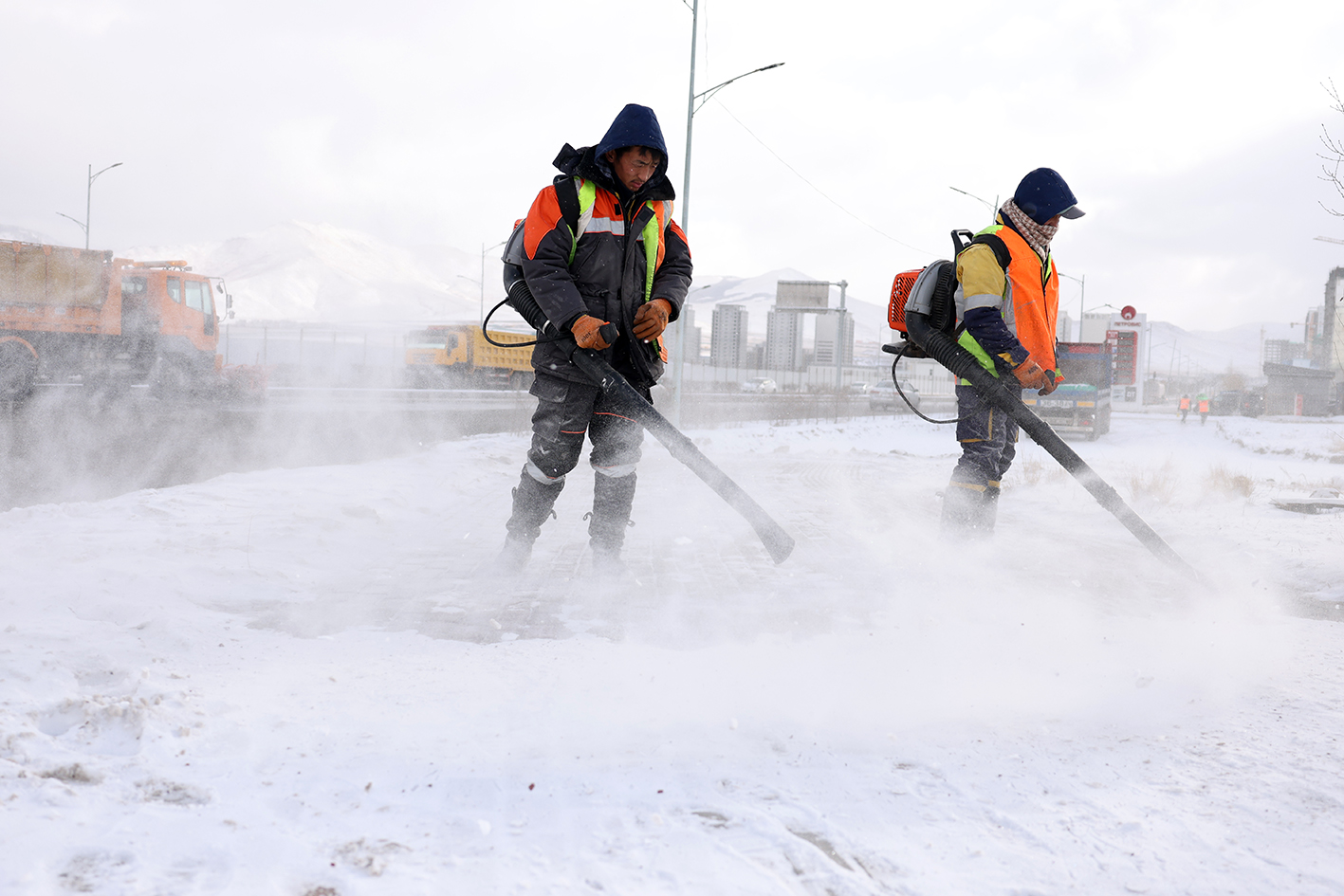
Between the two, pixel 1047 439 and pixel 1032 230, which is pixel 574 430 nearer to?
pixel 1047 439

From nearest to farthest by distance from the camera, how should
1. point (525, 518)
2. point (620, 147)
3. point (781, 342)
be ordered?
point (620, 147)
point (525, 518)
point (781, 342)

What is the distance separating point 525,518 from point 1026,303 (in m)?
2.44

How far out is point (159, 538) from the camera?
11.8 ft

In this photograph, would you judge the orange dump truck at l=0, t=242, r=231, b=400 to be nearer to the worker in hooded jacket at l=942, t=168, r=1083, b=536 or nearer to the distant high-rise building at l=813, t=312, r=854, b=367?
the worker in hooded jacket at l=942, t=168, r=1083, b=536

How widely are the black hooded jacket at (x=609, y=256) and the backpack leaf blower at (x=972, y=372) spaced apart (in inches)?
45.1

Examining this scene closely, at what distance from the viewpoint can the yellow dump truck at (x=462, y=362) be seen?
3556cm

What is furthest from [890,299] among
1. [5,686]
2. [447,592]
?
[5,686]

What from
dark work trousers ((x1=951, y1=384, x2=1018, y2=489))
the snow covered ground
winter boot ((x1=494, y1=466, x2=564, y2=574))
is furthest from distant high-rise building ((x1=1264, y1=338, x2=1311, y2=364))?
winter boot ((x1=494, y1=466, x2=564, y2=574))

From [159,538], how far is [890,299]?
3671 millimetres

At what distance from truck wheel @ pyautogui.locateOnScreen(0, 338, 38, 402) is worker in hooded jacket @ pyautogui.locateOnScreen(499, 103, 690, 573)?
1475 cm

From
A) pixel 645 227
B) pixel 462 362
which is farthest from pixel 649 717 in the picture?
pixel 462 362

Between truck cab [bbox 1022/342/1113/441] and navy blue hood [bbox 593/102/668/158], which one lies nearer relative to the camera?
navy blue hood [bbox 593/102/668/158]

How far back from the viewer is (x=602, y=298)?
11.4 ft

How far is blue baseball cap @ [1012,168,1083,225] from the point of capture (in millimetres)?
3834
